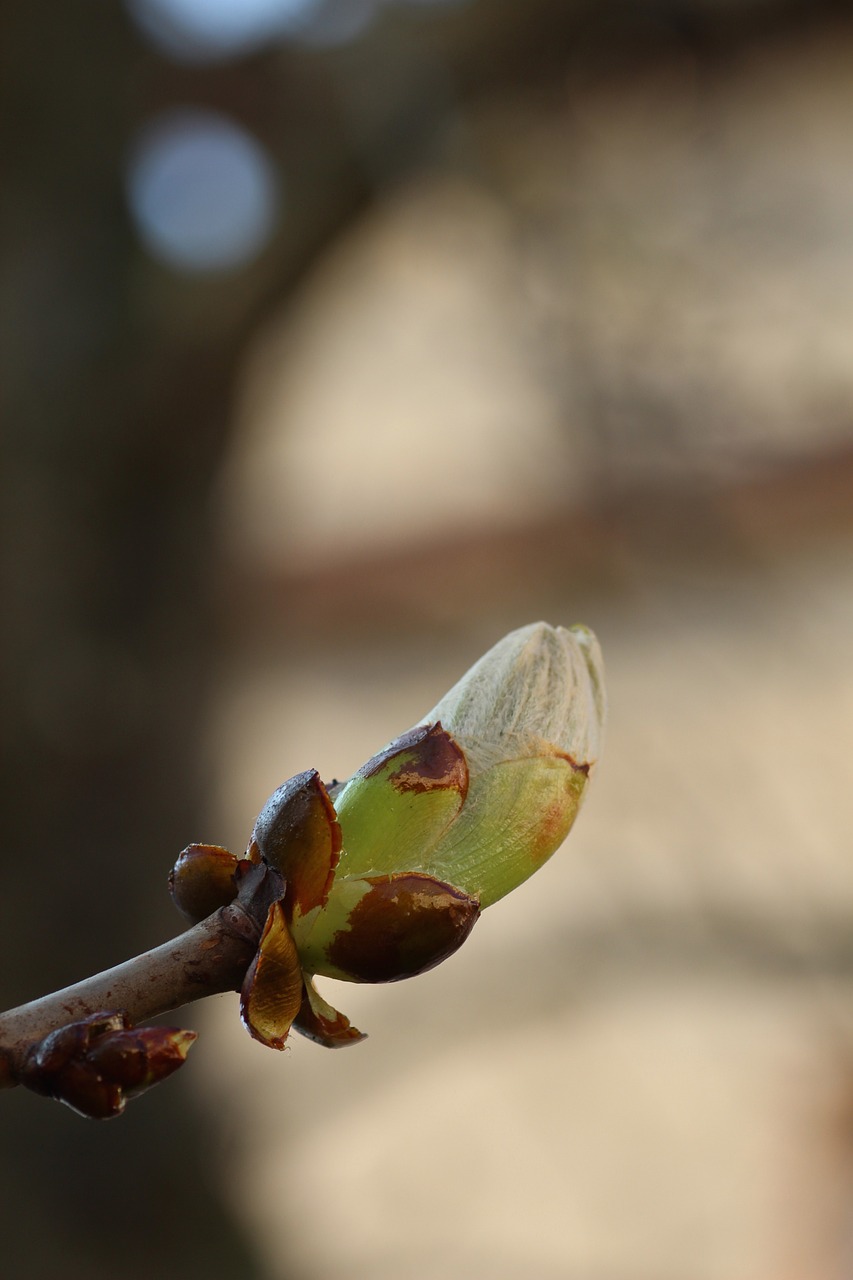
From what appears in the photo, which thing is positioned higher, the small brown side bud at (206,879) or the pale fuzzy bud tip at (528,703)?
the pale fuzzy bud tip at (528,703)

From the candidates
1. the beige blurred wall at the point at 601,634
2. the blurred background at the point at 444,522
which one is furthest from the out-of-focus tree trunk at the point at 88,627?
the beige blurred wall at the point at 601,634

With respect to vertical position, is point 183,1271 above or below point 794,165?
below

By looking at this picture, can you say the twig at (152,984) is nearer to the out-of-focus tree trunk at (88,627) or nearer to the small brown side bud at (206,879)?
the small brown side bud at (206,879)

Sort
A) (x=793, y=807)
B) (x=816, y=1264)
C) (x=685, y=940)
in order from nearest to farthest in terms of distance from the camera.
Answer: (x=685, y=940)
(x=793, y=807)
(x=816, y=1264)

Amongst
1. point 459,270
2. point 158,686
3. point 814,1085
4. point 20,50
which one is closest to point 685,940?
point 814,1085

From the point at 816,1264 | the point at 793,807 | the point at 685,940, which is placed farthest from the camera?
the point at 816,1264

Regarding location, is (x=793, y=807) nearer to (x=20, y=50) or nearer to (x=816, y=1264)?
(x=816, y=1264)

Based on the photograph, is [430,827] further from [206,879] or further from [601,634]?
[601,634]

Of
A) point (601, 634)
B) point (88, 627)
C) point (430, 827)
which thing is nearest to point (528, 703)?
point (430, 827)
